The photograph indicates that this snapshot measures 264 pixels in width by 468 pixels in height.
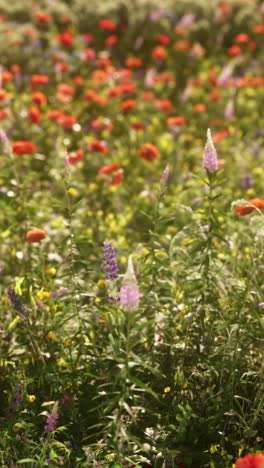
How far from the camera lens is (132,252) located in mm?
2977

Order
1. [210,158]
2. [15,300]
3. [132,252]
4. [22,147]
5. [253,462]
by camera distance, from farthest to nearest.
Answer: [22,147] < [132,252] < [15,300] < [210,158] < [253,462]

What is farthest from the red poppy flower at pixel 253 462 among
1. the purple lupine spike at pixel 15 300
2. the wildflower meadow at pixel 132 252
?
the purple lupine spike at pixel 15 300

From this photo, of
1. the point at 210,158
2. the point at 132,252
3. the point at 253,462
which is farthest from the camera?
the point at 132,252

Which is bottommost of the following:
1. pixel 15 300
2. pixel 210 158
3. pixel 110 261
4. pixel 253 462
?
pixel 253 462

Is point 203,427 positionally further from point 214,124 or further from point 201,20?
point 201,20

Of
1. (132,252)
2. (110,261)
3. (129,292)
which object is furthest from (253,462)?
Answer: (132,252)

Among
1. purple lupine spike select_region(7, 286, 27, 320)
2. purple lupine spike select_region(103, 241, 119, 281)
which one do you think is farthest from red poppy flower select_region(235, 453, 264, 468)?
purple lupine spike select_region(7, 286, 27, 320)

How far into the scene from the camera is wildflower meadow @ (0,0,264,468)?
200 cm

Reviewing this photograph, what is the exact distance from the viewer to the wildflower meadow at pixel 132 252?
1998 millimetres

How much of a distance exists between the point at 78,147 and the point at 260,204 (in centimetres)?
266

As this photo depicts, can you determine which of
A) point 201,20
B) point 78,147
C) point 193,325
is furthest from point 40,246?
point 201,20

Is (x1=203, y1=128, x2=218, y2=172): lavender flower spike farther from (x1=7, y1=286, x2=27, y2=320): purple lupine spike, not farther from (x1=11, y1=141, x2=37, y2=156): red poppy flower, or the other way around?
(x1=11, y1=141, x2=37, y2=156): red poppy flower

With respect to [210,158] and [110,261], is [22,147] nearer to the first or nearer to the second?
[110,261]

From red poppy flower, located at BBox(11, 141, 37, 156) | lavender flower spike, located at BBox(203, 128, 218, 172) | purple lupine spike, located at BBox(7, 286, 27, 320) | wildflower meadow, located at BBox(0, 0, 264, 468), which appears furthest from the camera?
red poppy flower, located at BBox(11, 141, 37, 156)
